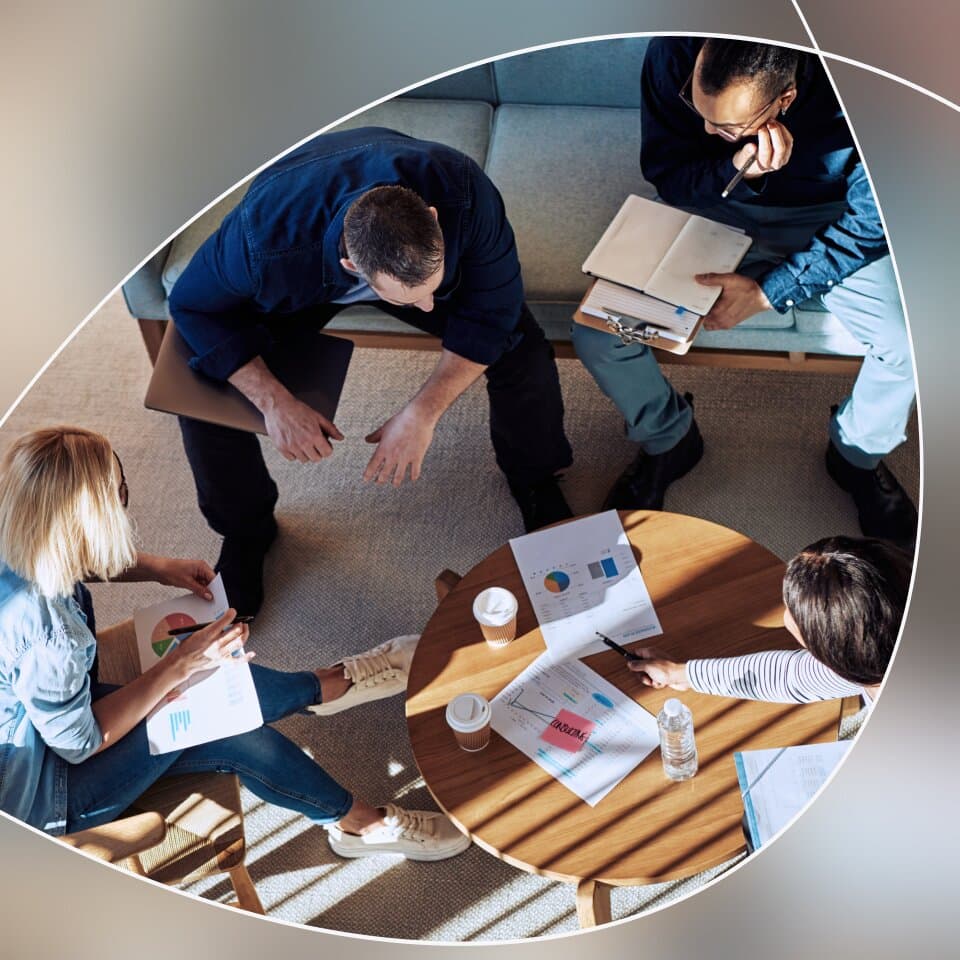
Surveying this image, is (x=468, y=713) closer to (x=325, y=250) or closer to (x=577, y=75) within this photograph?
(x=325, y=250)

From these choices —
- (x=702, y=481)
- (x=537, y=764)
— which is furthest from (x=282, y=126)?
(x=702, y=481)

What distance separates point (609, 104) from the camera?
209cm

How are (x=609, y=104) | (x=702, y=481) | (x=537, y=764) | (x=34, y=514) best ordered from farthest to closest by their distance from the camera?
1. (x=609, y=104)
2. (x=702, y=481)
3. (x=537, y=764)
4. (x=34, y=514)

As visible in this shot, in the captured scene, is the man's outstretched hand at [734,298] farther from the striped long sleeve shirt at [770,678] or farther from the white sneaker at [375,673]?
the white sneaker at [375,673]

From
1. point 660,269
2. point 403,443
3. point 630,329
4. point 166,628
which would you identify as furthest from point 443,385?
point 166,628

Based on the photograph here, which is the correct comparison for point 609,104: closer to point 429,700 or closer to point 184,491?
point 184,491

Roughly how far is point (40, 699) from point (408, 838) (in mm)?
625

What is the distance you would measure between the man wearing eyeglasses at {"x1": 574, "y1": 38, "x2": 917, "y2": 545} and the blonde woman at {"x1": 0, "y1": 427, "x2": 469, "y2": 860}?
2.45 feet

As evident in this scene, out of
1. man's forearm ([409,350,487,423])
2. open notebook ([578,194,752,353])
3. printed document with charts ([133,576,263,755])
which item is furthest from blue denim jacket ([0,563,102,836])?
open notebook ([578,194,752,353])

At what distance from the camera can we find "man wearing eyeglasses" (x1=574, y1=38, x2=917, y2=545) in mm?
1609

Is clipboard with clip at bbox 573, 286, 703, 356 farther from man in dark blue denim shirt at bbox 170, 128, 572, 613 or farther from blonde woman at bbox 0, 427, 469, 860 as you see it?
blonde woman at bbox 0, 427, 469, 860

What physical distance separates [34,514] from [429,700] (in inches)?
21.8

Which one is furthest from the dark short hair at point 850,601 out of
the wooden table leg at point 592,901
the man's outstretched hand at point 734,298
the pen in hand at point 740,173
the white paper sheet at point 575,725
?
the pen in hand at point 740,173

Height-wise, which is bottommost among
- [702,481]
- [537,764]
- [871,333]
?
[537,764]
